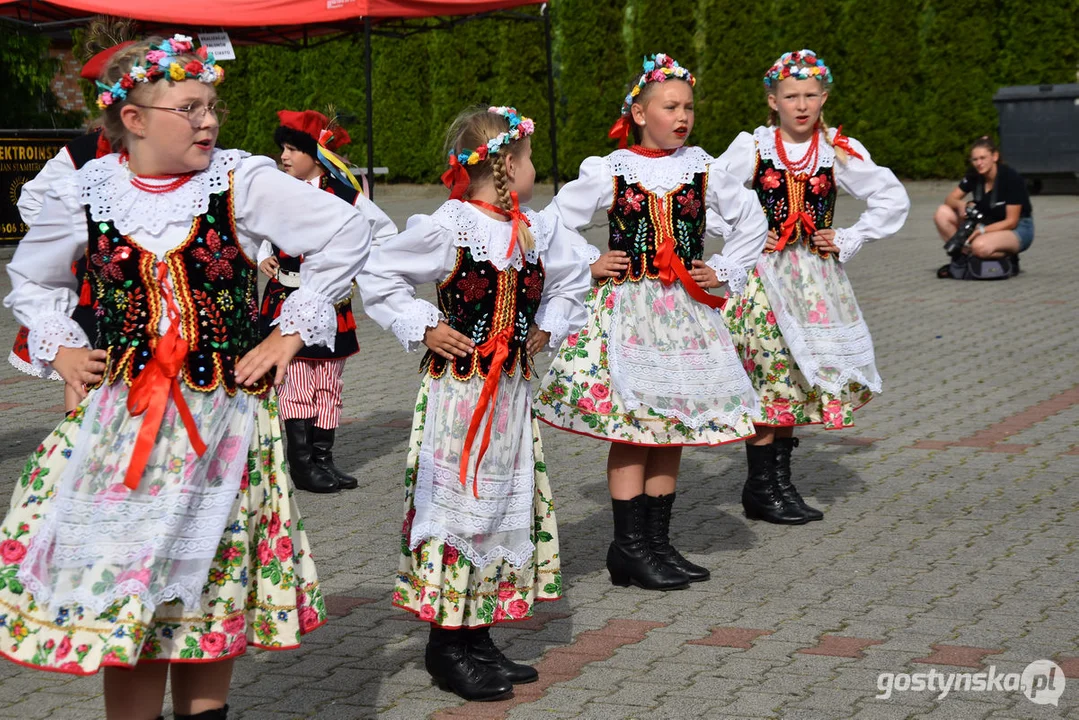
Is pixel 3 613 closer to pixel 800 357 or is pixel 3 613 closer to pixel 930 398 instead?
pixel 800 357

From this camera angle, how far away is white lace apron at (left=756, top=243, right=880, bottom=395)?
605cm

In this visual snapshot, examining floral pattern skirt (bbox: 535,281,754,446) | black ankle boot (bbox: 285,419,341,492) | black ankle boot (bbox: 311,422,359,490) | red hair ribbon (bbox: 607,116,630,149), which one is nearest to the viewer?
floral pattern skirt (bbox: 535,281,754,446)

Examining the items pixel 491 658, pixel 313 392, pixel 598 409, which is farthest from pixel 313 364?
pixel 491 658

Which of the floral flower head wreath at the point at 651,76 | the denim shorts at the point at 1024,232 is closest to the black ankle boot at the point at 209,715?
the floral flower head wreath at the point at 651,76

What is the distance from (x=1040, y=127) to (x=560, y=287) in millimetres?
19230

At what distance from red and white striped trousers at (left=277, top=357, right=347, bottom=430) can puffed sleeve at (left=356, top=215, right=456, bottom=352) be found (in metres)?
2.80

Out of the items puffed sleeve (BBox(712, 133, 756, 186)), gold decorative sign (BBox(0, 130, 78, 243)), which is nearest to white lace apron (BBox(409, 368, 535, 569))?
puffed sleeve (BBox(712, 133, 756, 186))

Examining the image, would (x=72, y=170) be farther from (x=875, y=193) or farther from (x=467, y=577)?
(x=875, y=193)

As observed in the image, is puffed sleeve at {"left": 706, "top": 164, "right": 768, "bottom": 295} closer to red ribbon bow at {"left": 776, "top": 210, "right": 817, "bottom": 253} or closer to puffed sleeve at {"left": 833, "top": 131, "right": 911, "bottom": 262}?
red ribbon bow at {"left": 776, "top": 210, "right": 817, "bottom": 253}

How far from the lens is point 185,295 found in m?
3.20

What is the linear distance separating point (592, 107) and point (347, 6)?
14.2 metres

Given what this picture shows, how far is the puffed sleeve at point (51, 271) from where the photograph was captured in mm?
3279

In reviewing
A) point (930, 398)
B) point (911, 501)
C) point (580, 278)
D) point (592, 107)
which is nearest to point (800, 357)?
point (911, 501)

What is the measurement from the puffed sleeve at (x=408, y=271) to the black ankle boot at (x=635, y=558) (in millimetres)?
1410
